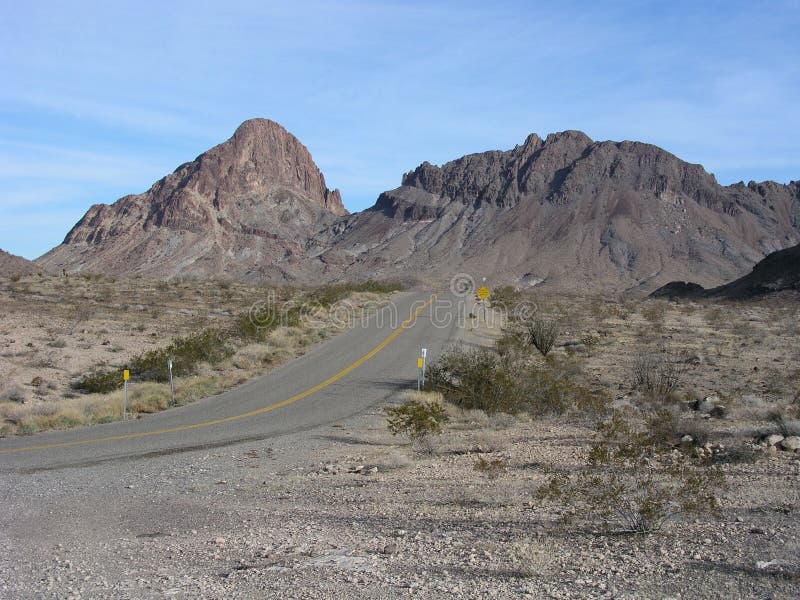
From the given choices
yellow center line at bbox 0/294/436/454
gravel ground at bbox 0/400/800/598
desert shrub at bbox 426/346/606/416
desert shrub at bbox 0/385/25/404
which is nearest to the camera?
gravel ground at bbox 0/400/800/598

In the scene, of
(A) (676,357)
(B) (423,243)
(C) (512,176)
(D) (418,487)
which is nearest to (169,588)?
(D) (418,487)

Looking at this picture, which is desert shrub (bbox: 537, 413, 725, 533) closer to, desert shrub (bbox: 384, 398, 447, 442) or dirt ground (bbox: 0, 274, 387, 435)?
desert shrub (bbox: 384, 398, 447, 442)

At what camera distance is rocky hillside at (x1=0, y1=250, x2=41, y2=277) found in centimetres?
6582

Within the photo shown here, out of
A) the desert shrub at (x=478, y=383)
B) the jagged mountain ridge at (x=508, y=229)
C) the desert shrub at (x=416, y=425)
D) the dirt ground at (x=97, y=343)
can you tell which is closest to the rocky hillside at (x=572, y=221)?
the jagged mountain ridge at (x=508, y=229)

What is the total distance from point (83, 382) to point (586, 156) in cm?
16943

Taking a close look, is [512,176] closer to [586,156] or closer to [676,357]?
[586,156]

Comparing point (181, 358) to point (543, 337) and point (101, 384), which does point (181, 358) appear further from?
point (543, 337)

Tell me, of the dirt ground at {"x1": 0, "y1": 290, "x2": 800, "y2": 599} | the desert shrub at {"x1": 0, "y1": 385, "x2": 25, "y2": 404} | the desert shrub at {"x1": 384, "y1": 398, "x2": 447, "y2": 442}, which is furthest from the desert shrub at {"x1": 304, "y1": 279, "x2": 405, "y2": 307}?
the dirt ground at {"x1": 0, "y1": 290, "x2": 800, "y2": 599}

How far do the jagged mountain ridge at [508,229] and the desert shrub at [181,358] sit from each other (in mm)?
103248

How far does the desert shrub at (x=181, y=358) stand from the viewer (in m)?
22.3

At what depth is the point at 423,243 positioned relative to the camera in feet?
533

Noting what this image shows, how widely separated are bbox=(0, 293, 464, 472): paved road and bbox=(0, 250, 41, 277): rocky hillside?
48425 mm

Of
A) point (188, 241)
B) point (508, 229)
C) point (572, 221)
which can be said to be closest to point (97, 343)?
point (508, 229)

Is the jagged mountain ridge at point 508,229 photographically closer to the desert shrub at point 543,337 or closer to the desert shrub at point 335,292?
the desert shrub at point 335,292
